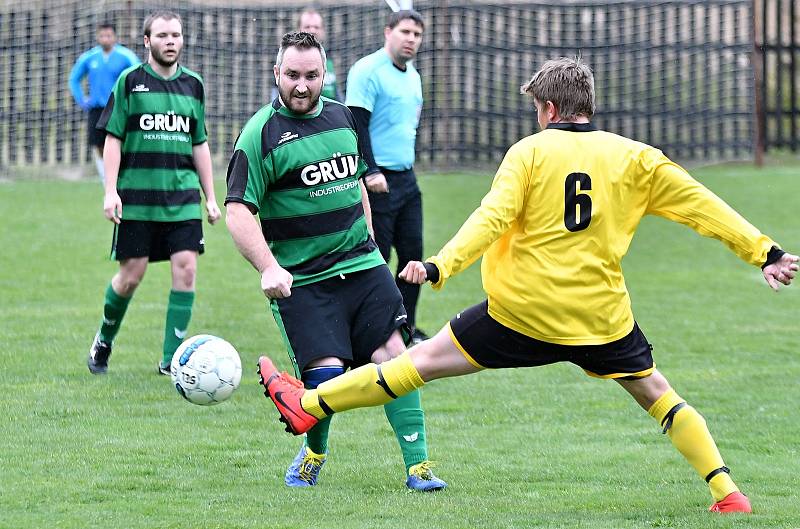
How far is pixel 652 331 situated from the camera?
31.6 feet

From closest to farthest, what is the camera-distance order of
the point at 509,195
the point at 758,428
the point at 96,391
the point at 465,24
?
the point at 509,195
the point at 758,428
the point at 96,391
the point at 465,24

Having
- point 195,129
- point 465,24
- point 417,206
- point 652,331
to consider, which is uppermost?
point 465,24

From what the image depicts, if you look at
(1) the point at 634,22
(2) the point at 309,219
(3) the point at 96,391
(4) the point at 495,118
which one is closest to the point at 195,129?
(3) the point at 96,391

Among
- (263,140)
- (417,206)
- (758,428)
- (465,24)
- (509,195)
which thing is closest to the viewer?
(509,195)

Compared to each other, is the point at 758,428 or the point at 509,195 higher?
the point at 509,195

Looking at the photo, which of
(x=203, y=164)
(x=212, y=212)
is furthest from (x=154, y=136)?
(x=212, y=212)

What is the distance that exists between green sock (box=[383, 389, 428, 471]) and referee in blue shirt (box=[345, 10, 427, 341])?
332 centimetres

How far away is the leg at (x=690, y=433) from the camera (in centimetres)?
497

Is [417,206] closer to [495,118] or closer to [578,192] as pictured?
[578,192]

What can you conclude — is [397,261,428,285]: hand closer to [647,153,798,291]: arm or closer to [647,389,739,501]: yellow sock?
[647,153,798,291]: arm

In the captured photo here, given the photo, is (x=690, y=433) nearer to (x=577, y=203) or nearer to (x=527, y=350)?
(x=527, y=350)

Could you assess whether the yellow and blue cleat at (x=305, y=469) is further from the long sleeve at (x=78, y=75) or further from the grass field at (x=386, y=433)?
the long sleeve at (x=78, y=75)

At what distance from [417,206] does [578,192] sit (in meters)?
4.36

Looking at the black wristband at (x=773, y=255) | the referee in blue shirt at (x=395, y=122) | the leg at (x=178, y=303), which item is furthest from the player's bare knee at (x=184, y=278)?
the black wristband at (x=773, y=255)
